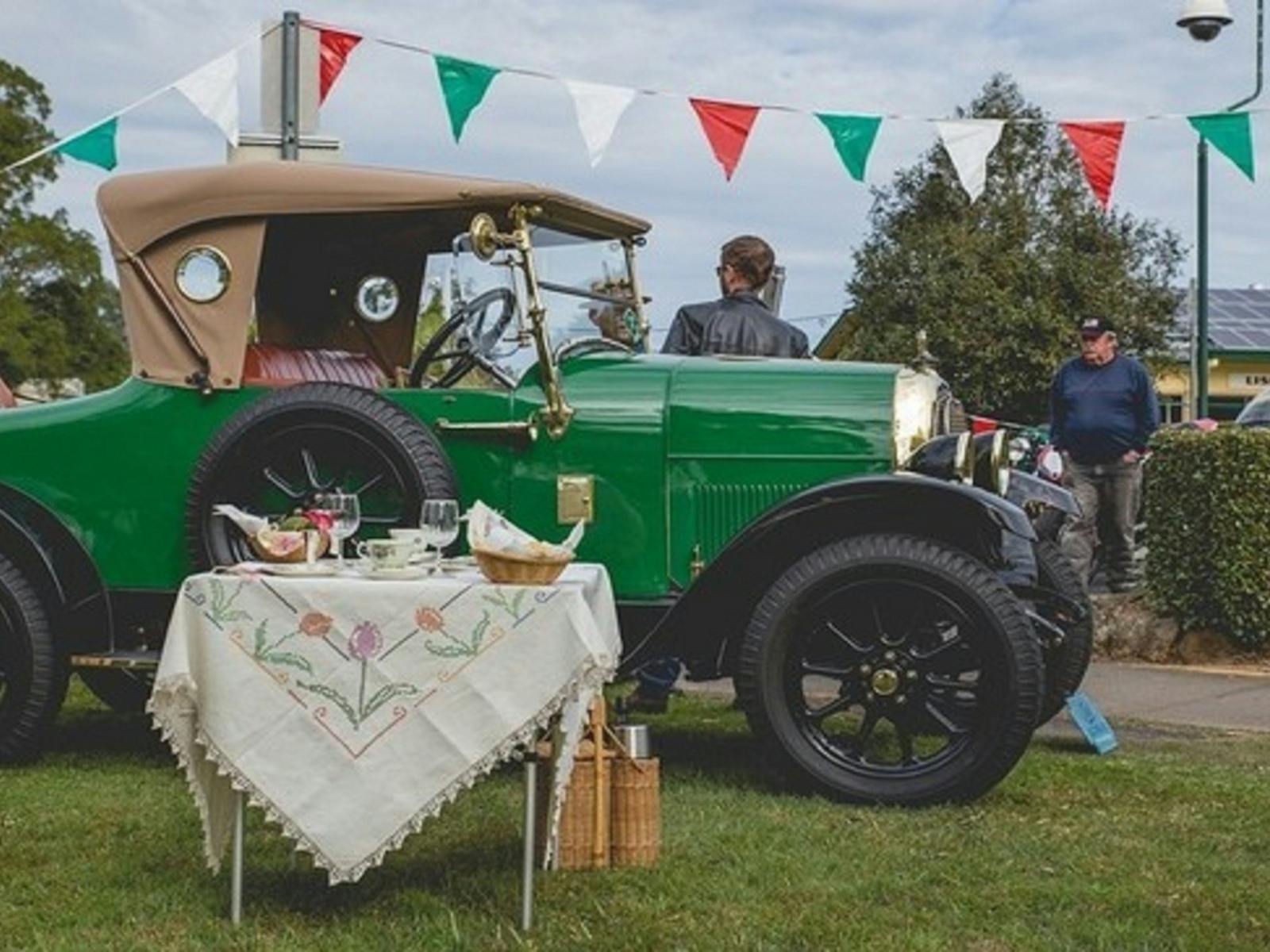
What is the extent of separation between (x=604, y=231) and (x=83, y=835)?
3.00 meters

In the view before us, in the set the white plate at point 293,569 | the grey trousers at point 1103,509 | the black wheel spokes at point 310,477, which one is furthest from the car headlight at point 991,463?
the grey trousers at point 1103,509

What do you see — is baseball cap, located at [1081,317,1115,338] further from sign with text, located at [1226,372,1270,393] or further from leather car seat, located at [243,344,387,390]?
sign with text, located at [1226,372,1270,393]

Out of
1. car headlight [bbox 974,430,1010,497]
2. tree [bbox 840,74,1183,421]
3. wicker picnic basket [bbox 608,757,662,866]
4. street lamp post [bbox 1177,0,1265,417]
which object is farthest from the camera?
tree [bbox 840,74,1183,421]

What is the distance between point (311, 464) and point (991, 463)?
2395 millimetres

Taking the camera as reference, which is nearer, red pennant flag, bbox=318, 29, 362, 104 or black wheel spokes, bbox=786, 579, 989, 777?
black wheel spokes, bbox=786, 579, 989, 777

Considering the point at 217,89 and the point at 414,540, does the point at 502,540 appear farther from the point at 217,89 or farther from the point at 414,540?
the point at 217,89

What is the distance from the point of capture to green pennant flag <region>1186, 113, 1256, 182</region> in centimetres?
926

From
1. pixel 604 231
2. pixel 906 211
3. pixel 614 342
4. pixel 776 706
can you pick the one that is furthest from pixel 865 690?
pixel 906 211

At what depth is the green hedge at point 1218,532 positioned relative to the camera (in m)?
9.29

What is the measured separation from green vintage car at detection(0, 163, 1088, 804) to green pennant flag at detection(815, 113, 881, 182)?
10.9 ft

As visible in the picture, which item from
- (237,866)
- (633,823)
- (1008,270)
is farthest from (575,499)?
(1008,270)

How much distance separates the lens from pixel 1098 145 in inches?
384

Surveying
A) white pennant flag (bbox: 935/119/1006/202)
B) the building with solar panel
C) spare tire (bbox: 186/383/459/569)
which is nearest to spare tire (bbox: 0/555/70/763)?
spare tire (bbox: 186/383/459/569)

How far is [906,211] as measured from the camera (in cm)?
2509
